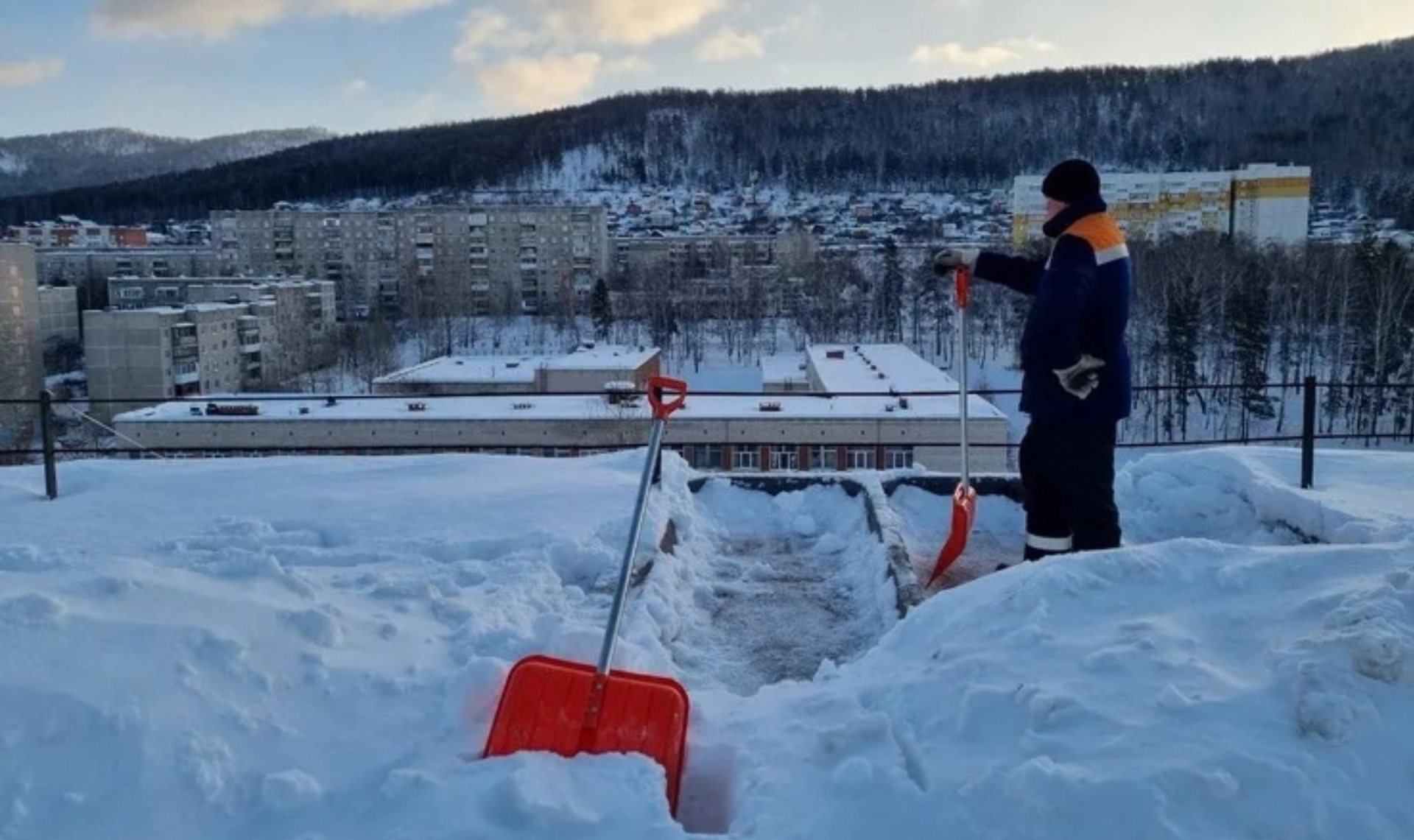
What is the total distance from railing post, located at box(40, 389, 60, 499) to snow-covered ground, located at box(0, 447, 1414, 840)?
104 centimetres

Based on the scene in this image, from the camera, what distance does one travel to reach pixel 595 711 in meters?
3.29

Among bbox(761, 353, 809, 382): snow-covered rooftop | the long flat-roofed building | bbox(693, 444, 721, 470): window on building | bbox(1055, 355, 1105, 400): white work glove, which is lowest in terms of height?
bbox(693, 444, 721, 470): window on building

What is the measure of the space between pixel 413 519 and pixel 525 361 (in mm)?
50472

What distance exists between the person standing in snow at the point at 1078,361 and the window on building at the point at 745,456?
27890 millimetres

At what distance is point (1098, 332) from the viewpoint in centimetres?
491

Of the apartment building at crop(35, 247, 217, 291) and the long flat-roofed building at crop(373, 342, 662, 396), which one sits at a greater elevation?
the apartment building at crop(35, 247, 217, 291)

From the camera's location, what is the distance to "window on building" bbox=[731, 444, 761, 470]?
33.3 m

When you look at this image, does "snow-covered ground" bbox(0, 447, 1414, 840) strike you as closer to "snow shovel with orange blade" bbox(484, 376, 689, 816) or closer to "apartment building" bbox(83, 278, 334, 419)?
"snow shovel with orange blade" bbox(484, 376, 689, 816)

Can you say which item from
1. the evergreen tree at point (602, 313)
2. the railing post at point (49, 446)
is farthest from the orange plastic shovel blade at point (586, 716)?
the evergreen tree at point (602, 313)

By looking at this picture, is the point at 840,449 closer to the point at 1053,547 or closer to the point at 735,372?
the point at 1053,547

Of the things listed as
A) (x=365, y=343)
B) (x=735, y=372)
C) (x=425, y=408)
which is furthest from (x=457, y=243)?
(x=425, y=408)

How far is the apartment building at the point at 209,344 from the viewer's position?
6075cm

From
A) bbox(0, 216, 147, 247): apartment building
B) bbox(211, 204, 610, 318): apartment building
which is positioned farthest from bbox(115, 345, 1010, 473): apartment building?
bbox(0, 216, 147, 247): apartment building

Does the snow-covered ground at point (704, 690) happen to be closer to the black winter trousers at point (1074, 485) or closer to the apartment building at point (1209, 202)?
the black winter trousers at point (1074, 485)
